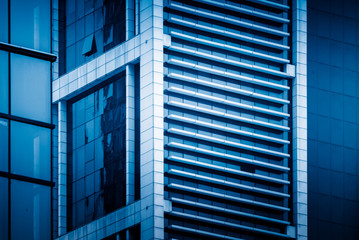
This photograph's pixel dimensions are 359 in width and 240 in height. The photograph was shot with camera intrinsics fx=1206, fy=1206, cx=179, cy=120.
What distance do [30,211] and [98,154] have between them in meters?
54.1

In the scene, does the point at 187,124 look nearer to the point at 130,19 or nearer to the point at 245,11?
the point at 130,19

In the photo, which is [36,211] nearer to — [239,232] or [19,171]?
[19,171]

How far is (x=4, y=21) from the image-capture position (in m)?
46.1

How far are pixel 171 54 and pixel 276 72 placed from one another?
31.3 feet

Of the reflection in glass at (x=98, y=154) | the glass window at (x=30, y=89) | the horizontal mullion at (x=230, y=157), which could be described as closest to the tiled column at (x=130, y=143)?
the reflection in glass at (x=98, y=154)

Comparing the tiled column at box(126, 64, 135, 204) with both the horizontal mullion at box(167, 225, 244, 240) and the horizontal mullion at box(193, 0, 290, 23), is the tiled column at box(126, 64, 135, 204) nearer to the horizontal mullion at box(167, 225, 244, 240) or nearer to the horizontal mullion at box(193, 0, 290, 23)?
the horizontal mullion at box(167, 225, 244, 240)

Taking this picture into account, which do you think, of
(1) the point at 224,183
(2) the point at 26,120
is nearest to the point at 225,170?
(1) the point at 224,183

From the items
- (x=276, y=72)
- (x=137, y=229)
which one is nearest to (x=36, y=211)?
(x=137, y=229)

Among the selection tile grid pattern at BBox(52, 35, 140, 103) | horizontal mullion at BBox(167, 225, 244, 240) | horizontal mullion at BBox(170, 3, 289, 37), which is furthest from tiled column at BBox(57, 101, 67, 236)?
horizontal mullion at BBox(170, 3, 289, 37)

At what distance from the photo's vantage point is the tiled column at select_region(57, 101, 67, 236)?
103 m

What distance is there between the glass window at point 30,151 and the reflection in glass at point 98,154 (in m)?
50.1

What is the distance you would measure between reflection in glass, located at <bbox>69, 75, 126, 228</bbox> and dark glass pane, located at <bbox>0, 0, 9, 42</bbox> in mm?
49364

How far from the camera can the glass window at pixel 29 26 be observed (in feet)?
152

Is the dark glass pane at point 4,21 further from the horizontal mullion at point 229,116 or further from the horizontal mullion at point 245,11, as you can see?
the horizontal mullion at point 245,11
